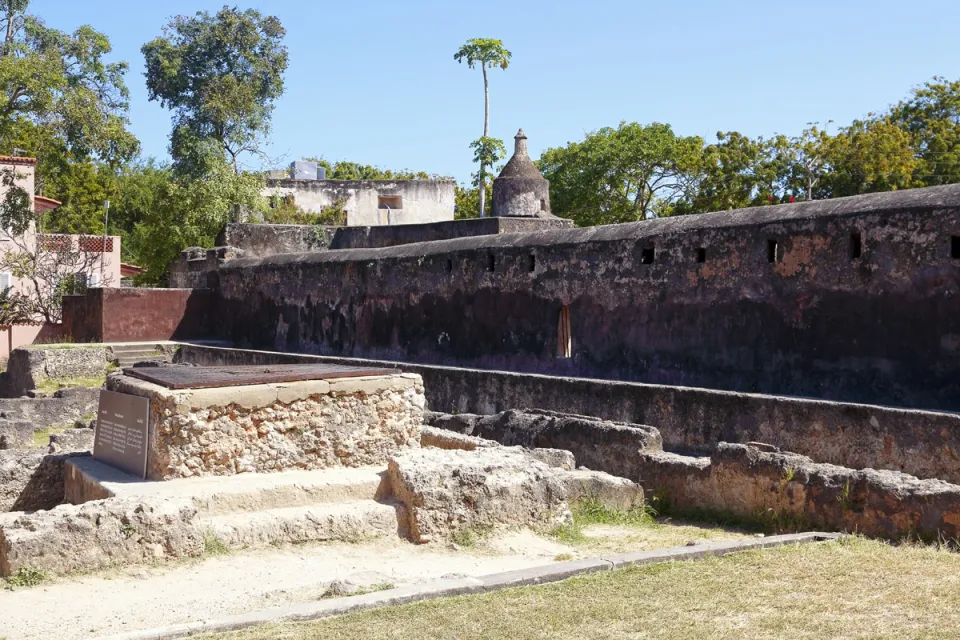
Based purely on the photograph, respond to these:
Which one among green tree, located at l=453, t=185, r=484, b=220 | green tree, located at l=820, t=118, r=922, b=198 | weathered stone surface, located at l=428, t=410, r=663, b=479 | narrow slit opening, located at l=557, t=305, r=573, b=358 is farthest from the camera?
green tree, located at l=453, t=185, r=484, b=220

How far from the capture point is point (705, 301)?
512 inches

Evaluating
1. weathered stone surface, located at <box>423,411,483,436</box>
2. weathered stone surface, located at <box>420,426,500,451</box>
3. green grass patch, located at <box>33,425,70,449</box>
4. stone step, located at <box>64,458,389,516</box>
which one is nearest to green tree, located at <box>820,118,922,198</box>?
weathered stone surface, located at <box>423,411,483,436</box>

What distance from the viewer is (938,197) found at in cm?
1074

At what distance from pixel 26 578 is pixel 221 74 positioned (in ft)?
119

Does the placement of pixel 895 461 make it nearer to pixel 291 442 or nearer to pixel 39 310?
pixel 291 442

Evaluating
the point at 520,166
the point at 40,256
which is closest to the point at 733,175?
the point at 520,166

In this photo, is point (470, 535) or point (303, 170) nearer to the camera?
point (470, 535)

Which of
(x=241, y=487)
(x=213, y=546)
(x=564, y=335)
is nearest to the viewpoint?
(x=213, y=546)

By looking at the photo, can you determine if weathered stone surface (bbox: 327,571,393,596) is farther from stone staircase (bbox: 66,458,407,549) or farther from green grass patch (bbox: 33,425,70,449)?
green grass patch (bbox: 33,425,70,449)

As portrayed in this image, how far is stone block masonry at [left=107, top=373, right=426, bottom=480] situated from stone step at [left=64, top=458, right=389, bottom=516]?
106 millimetres

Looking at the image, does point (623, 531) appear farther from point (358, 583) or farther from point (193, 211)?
point (193, 211)

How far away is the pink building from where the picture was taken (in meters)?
28.2

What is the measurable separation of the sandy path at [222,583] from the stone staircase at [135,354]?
51.8 feet

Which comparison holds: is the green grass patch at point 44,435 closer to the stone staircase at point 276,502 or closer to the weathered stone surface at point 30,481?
the weathered stone surface at point 30,481
